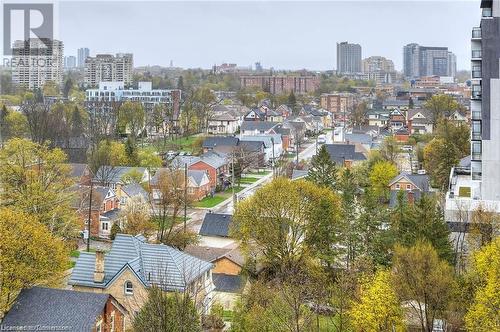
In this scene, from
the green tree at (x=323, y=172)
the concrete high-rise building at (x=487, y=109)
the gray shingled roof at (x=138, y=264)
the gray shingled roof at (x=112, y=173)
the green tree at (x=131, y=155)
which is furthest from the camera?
the green tree at (x=131, y=155)

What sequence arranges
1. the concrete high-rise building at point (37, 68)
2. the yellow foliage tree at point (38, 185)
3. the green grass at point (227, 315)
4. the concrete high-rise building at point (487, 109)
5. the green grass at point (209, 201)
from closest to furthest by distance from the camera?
the green grass at point (227, 315), the yellow foliage tree at point (38, 185), the concrete high-rise building at point (487, 109), the green grass at point (209, 201), the concrete high-rise building at point (37, 68)

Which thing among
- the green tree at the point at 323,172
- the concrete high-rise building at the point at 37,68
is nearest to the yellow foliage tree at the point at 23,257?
the green tree at the point at 323,172

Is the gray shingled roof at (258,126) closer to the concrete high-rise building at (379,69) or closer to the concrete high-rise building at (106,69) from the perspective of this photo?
the concrete high-rise building at (106,69)

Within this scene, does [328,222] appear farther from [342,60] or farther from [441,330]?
[342,60]

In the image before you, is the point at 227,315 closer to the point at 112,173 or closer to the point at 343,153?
the point at 112,173

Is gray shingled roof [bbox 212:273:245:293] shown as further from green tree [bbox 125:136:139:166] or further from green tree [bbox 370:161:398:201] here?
green tree [bbox 125:136:139:166]

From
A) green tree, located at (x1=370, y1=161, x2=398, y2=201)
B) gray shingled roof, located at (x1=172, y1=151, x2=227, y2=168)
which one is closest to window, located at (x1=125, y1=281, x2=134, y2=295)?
green tree, located at (x1=370, y1=161, x2=398, y2=201)

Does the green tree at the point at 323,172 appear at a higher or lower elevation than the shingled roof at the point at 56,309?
higher
